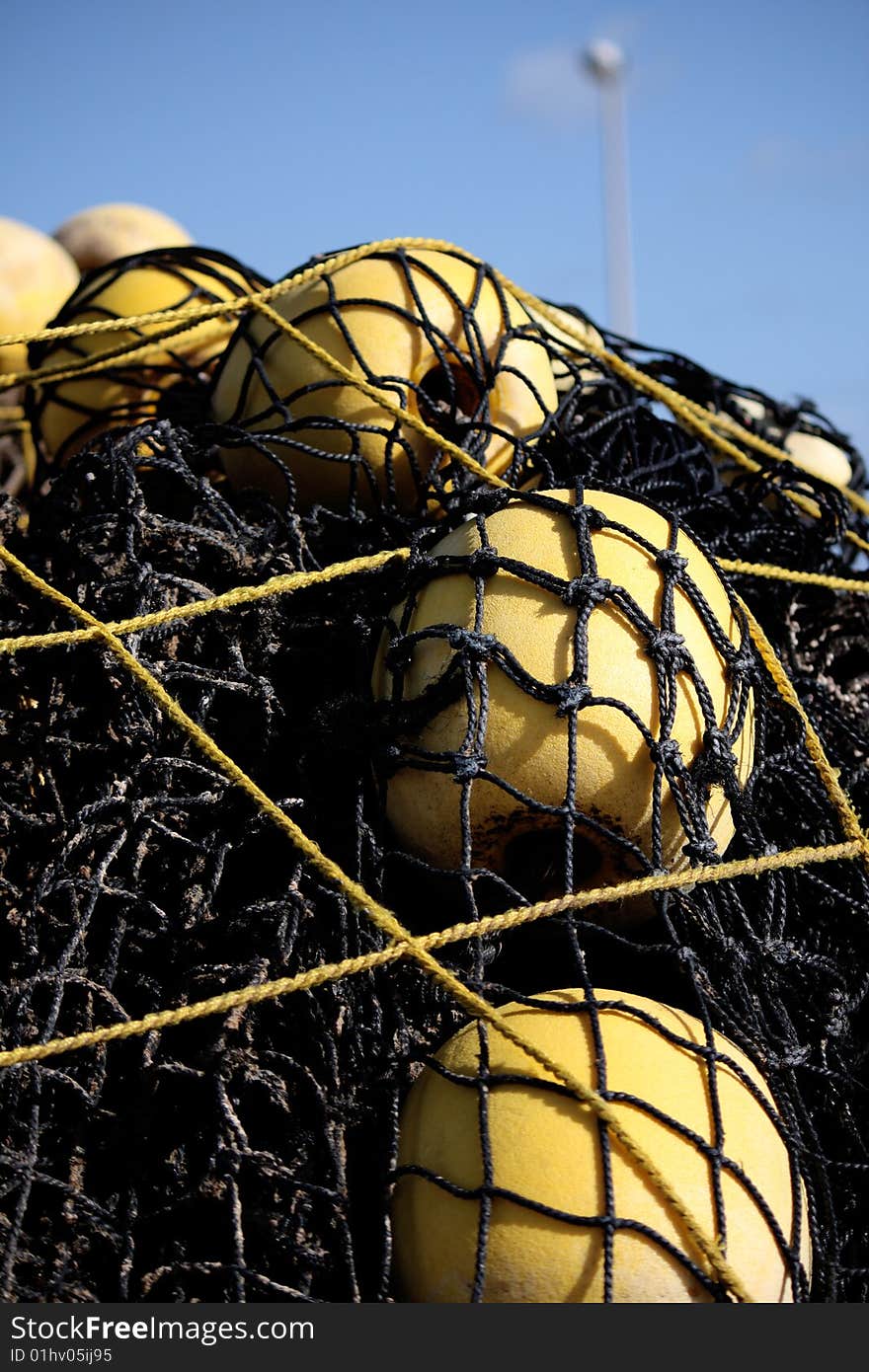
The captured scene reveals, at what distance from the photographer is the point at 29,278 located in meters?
4.00

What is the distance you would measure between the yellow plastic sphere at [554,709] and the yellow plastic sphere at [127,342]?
0.98 metres

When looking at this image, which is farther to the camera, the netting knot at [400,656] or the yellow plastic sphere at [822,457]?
the yellow plastic sphere at [822,457]

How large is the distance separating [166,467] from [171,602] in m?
0.26

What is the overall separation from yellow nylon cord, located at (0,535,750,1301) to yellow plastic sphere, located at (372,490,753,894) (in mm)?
A: 156

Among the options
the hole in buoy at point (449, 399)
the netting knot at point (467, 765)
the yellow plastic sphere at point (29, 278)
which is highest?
the yellow plastic sphere at point (29, 278)

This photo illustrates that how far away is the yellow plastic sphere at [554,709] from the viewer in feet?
4.39

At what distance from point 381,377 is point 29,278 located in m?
2.73

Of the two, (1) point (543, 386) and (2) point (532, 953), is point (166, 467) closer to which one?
(1) point (543, 386)

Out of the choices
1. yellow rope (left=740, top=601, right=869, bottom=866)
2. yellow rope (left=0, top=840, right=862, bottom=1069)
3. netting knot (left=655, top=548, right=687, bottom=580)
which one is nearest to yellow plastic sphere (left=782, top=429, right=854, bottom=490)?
yellow rope (left=740, top=601, right=869, bottom=866)

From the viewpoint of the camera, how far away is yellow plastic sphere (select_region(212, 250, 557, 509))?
176 centimetres

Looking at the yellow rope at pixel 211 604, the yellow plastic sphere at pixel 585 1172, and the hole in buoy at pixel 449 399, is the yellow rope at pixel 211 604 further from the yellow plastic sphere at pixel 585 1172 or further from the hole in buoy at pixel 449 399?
the yellow plastic sphere at pixel 585 1172

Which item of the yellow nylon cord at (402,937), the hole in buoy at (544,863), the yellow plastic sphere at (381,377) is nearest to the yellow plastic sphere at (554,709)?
the hole in buoy at (544,863)

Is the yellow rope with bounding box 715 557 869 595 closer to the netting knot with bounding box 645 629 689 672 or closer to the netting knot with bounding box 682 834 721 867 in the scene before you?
the netting knot with bounding box 645 629 689 672

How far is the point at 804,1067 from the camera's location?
1369 millimetres
